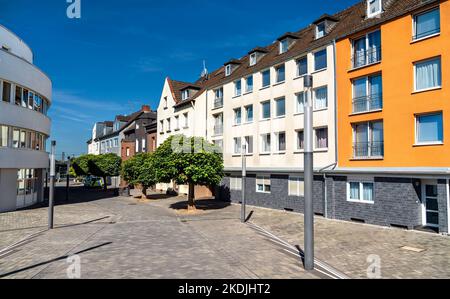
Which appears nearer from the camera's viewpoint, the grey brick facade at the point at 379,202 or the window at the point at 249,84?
the grey brick facade at the point at 379,202

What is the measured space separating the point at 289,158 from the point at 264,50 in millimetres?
10531

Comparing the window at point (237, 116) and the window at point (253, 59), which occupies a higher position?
the window at point (253, 59)

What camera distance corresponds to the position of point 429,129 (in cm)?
1585

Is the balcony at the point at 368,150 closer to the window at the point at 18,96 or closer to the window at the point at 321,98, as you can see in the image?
the window at the point at 321,98

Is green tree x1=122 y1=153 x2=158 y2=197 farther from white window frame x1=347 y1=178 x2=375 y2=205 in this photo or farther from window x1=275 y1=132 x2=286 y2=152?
white window frame x1=347 y1=178 x2=375 y2=205

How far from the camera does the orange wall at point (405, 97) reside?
1520 cm

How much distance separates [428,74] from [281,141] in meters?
10.7

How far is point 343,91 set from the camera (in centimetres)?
1981

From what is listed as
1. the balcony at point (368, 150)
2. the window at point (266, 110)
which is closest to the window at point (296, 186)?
the balcony at point (368, 150)

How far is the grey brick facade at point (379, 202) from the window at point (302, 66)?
22.9 ft

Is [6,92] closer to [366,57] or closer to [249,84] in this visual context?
[249,84]

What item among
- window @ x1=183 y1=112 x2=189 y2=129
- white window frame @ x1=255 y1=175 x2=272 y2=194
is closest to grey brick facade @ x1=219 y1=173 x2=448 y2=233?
white window frame @ x1=255 y1=175 x2=272 y2=194

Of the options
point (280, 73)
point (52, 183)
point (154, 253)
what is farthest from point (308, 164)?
point (280, 73)

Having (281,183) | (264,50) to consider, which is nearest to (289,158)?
(281,183)
